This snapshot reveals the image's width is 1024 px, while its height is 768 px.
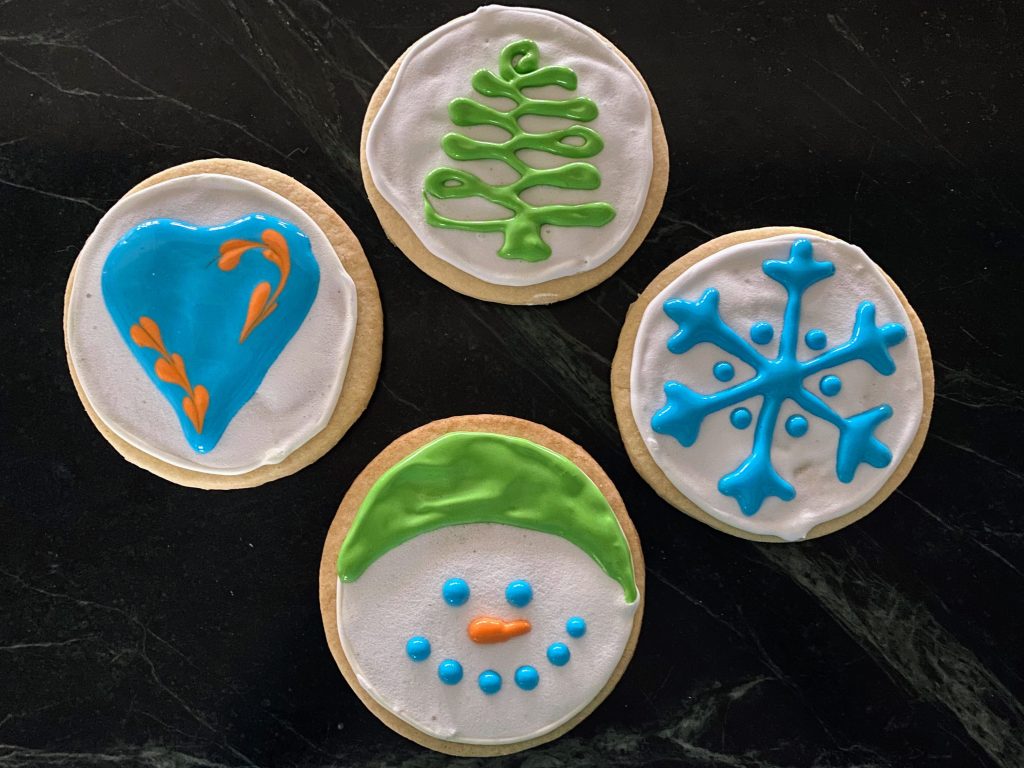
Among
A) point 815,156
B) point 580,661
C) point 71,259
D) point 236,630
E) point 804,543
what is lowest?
point 236,630

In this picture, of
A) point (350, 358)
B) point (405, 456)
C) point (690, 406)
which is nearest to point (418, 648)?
point (405, 456)

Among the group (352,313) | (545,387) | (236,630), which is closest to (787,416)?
(545,387)

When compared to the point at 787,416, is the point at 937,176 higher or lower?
higher

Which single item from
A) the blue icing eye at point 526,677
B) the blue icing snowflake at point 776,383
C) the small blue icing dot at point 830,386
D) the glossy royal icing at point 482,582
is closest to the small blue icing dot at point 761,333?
the blue icing snowflake at point 776,383

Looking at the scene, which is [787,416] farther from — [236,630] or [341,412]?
[236,630]

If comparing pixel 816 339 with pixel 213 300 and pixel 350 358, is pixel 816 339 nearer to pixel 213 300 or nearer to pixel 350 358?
pixel 350 358

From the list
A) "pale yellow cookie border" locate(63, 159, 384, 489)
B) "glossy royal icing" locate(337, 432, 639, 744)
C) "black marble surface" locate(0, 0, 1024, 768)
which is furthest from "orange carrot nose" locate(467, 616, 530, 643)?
"pale yellow cookie border" locate(63, 159, 384, 489)

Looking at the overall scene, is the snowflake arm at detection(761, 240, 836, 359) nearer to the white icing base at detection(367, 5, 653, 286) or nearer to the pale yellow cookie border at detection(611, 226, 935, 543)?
the pale yellow cookie border at detection(611, 226, 935, 543)
